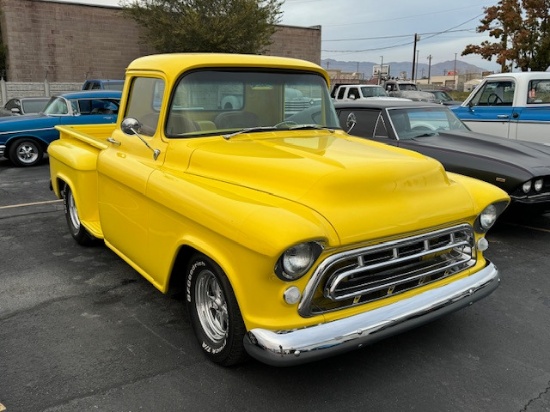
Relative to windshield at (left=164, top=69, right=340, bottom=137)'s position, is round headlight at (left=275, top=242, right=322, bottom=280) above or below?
below

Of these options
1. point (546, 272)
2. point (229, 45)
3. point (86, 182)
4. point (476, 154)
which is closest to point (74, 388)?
point (86, 182)

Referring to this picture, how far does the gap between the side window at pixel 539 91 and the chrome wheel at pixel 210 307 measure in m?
7.64

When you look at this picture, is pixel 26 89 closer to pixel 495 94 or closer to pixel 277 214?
pixel 495 94

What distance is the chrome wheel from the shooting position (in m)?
3.03

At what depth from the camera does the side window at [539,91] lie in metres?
8.59

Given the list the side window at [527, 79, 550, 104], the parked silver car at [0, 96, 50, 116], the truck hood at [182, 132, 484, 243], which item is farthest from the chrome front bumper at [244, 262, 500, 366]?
the parked silver car at [0, 96, 50, 116]

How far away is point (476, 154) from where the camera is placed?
578 cm

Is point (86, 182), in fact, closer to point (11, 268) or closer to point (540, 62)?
point (11, 268)

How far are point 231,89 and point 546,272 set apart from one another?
338 centimetres

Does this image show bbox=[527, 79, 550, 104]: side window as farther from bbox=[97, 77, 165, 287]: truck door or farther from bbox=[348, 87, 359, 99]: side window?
bbox=[348, 87, 359, 99]: side window

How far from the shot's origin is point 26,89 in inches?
904

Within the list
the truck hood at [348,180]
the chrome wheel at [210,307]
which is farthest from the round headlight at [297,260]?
the chrome wheel at [210,307]

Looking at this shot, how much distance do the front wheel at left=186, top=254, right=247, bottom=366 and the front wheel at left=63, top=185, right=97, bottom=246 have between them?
7.94ft

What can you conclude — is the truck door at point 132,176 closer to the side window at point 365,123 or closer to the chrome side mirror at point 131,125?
the chrome side mirror at point 131,125
